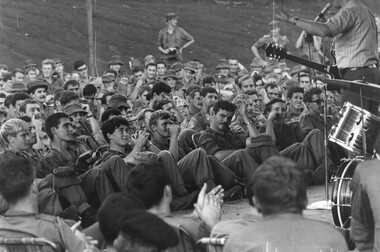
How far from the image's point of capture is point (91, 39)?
20.4 m

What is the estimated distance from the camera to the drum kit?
284 inches

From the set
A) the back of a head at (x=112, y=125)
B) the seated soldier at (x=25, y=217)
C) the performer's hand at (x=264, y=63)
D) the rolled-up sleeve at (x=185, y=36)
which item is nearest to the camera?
the seated soldier at (x=25, y=217)

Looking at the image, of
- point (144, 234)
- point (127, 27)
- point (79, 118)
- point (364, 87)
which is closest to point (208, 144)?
point (79, 118)

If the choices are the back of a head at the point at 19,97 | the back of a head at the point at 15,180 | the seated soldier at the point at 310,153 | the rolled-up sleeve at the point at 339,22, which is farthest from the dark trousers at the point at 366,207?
the back of a head at the point at 19,97

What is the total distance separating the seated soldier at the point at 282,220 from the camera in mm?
4375

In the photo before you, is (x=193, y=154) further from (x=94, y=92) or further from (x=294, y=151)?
(x=94, y=92)

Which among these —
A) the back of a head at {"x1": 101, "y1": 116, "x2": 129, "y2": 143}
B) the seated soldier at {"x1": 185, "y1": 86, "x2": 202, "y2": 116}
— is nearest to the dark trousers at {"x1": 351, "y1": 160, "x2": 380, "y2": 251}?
the back of a head at {"x1": 101, "y1": 116, "x2": 129, "y2": 143}

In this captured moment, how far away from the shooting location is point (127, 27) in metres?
21.6

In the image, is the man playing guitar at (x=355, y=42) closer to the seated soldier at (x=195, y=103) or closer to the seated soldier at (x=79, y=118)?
the seated soldier at (x=79, y=118)

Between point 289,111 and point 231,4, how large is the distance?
10.2 meters

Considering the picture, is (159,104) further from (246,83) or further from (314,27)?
(246,83)

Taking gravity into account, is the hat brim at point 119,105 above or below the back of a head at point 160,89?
above

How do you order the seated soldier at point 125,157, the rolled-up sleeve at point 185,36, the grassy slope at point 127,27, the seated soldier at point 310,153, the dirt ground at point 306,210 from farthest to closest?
the grassy slope at point 127,27, the rolled-up sleeve at point 185,36, the seated soldier at point 310,153, the seated soldier at point 125,157, the dirt ground at point 306,210

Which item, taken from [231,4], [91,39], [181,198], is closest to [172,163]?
[181,198]
